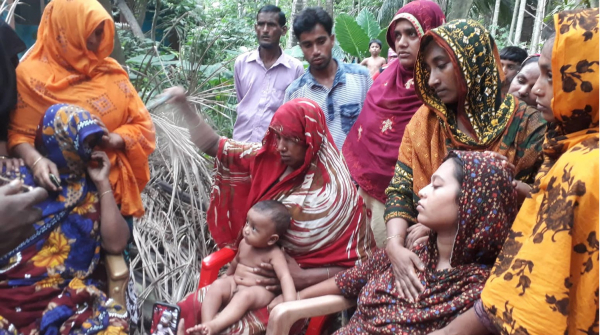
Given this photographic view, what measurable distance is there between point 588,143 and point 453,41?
88 centimetres

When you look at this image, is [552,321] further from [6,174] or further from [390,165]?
[6,174]

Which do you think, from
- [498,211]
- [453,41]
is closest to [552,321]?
[498,211]

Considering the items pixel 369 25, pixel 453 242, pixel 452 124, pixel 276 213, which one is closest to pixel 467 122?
pixel 452 124

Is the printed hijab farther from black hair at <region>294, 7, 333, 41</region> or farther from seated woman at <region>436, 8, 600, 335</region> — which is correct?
black hair at <region>294, 7, 333, 41</region>

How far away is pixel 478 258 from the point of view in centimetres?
184

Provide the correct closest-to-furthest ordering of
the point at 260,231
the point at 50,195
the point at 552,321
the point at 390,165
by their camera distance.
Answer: the point at 552,321 → the point at 50,195 → the point at 260,231 → the point at 390,165

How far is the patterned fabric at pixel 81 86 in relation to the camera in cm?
246

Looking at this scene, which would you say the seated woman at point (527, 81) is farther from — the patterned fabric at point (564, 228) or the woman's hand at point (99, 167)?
the woman's hand at point (99, 167)

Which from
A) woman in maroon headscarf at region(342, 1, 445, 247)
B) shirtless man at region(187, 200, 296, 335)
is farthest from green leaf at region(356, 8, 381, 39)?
shirtless man at region(187, 200, 296, 335)

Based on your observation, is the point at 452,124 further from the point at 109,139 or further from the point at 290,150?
the point at 109,139

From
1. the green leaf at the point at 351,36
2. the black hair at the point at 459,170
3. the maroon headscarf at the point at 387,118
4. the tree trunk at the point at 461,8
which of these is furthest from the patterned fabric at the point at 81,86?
the green leaf at the point at 351,36

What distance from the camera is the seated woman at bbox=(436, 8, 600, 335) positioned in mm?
1341

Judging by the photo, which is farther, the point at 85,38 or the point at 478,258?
the point at 85,38

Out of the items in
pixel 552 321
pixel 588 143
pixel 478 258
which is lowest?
pixel 478 258
